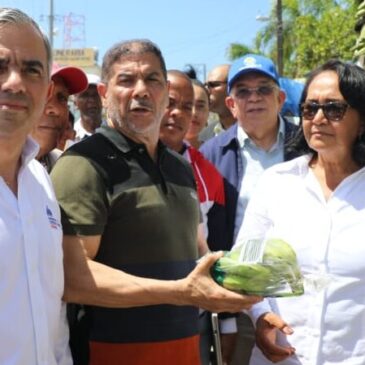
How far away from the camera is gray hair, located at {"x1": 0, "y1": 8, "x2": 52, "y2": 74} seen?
6.29ft

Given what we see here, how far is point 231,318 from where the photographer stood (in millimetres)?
3371

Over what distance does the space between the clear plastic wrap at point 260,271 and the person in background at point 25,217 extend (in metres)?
0.58

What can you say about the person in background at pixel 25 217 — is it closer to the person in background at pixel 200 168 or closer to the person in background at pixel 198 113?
the person in background at pixel 200 168

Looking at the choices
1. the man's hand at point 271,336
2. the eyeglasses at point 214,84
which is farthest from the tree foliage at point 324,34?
the man's hand at point 271,336

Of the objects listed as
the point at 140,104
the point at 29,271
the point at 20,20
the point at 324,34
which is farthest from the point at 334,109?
the point at 324,34

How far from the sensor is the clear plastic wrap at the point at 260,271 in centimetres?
200

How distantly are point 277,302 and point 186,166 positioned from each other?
0.78 m

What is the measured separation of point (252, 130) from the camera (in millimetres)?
3842

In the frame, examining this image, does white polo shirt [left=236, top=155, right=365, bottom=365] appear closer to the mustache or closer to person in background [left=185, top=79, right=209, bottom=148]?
the mustache

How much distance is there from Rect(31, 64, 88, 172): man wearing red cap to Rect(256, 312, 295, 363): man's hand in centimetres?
135

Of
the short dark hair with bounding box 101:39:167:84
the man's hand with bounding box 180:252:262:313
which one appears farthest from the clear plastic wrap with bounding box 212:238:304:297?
the short dark hair with bounding box 101:39:167:84

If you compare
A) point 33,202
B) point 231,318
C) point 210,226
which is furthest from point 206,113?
point 33,202

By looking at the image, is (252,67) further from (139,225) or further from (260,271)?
(260,271)

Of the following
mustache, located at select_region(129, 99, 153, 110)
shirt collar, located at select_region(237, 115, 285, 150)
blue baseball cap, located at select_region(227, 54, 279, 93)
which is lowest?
shirt collar, located at select_region(237, 115, 285, 150)
